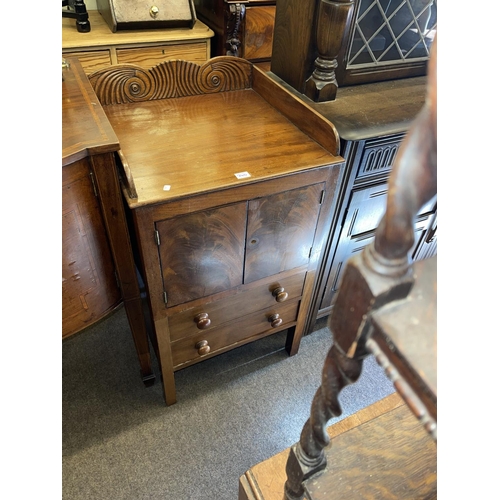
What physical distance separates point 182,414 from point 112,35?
168cm

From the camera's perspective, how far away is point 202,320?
117 centimetres

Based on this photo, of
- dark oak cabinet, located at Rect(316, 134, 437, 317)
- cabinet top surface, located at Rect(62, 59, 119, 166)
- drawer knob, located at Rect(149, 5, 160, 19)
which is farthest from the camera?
drawer knob, located at Rect(149, 5, 160, 19)

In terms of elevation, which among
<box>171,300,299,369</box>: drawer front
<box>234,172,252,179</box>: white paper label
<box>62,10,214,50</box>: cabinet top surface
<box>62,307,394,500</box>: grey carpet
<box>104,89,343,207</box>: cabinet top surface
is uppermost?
<box>234,172,252,179</box>: white paper label

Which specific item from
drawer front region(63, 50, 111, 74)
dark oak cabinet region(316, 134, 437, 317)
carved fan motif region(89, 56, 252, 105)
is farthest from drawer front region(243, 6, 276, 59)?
dark oak cabinet region(316, 134, 437, 317)

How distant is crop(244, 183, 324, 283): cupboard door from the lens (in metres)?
1.04

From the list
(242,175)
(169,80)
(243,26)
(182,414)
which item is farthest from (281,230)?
(243,26)

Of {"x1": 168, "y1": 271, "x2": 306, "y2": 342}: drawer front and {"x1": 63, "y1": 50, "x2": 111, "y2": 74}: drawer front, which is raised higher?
{"x1": 63, "y1": 50, "x2": 111, "y2": 74}: drawer front

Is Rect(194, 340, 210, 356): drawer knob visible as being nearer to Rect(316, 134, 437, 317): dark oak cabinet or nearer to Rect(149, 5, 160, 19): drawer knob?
Rect(316, 134, 437, 317): dark oak cabinet

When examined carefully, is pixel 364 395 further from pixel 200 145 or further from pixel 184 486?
pixel 200 145

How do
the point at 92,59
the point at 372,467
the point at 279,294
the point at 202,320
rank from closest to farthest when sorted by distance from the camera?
1. the point at 372,467
2. the point at 202,320
3. the point at 279,294
4. the point at 92,59

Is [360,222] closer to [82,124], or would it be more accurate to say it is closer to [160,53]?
[82,124]

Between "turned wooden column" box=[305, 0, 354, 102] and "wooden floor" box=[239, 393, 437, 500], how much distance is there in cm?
90
